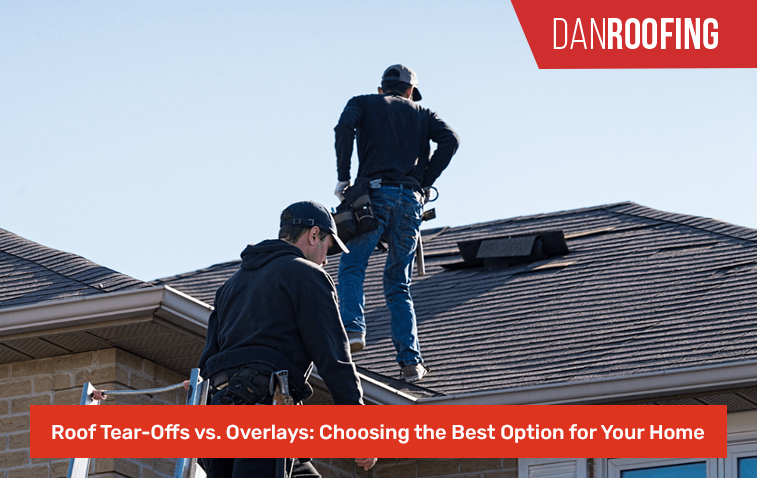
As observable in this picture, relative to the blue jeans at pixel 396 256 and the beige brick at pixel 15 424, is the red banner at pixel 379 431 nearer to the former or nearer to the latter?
the beige brick at pixel 15 424

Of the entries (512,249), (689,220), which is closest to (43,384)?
(512,249)

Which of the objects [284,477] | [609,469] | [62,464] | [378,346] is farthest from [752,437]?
[62,464]

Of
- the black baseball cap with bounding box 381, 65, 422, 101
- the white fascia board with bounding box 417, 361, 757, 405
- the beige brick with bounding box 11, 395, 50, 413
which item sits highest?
the black baseball cap with bounding box 381, 65, 422, 101

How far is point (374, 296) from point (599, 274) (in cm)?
214

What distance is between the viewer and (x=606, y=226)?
1169 centimetres

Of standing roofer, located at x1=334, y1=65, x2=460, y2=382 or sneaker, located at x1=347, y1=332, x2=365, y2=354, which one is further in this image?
standing roofer, located at x1=334, y1=65, x2=460, y2=382

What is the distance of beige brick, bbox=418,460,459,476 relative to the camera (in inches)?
318

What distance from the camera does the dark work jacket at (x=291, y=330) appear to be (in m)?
4.98

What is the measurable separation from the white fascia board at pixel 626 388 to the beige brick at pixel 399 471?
26.6 inches

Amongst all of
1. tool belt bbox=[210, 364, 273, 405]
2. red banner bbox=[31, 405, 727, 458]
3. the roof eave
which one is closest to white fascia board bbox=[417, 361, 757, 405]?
red banner bbox=[31, 405, 727, 458]

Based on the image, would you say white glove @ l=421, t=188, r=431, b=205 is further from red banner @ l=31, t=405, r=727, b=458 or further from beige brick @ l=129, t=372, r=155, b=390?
beige brick @ l=129, t=372, r=155, b=390

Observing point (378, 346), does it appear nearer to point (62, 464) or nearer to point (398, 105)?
point (398, 105)

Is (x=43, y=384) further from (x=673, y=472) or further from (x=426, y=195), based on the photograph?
(x=673, y=472)

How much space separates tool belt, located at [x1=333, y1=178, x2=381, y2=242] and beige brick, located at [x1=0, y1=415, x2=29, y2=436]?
2.40 metres
